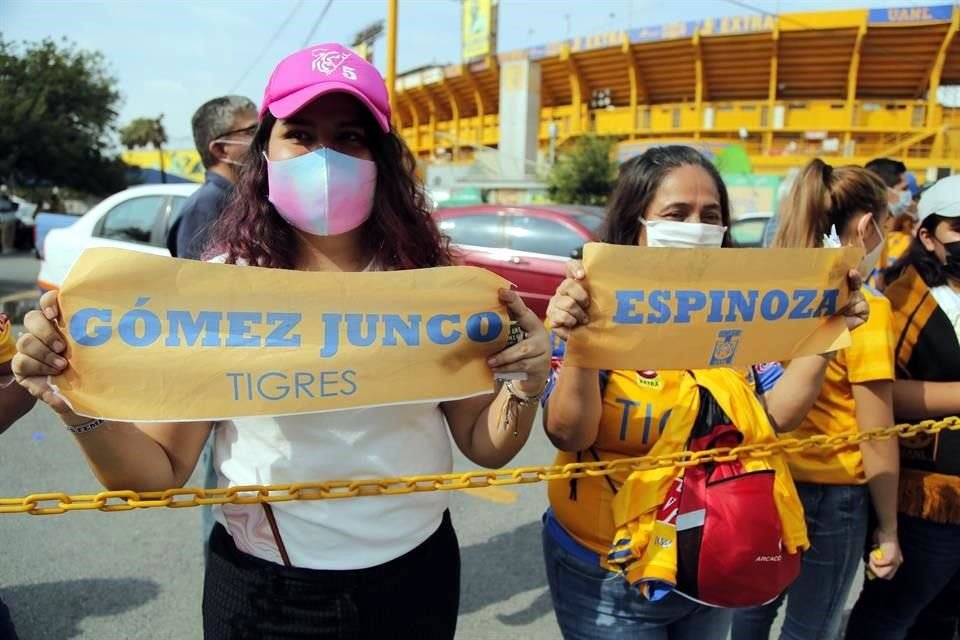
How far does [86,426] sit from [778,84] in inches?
1616

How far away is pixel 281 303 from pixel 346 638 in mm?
685

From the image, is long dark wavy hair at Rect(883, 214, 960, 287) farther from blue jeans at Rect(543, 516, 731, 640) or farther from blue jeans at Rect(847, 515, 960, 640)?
blue jeans at Rect(543, 516, 731, 640)

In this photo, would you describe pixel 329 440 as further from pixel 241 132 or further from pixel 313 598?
pixel 241 132

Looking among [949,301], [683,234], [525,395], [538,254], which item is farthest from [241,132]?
[538,254]

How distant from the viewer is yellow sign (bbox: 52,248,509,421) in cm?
114

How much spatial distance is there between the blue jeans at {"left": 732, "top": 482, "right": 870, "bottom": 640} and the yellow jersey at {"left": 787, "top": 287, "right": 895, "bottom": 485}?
5 cm

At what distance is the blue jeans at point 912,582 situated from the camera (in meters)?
2.05

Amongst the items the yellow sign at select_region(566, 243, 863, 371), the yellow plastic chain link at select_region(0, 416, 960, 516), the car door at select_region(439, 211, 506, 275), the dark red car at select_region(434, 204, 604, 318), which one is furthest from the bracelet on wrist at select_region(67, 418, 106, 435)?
the car door at select_region(439, 211, 506, 275)

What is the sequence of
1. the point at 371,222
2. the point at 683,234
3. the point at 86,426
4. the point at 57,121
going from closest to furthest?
the point at 86,426
the point at 371,222
the point at 683,234
the point at 57,121

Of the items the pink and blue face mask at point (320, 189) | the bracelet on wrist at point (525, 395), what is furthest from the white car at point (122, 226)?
the bracelet on wrist at point (525, 395)

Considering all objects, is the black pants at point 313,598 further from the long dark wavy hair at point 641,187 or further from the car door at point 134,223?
the car door at point 134,223

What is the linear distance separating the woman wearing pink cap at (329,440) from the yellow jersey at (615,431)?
0.28 metres

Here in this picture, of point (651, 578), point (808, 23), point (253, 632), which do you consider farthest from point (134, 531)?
point (808, 23)

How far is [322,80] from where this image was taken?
4.37 ft
